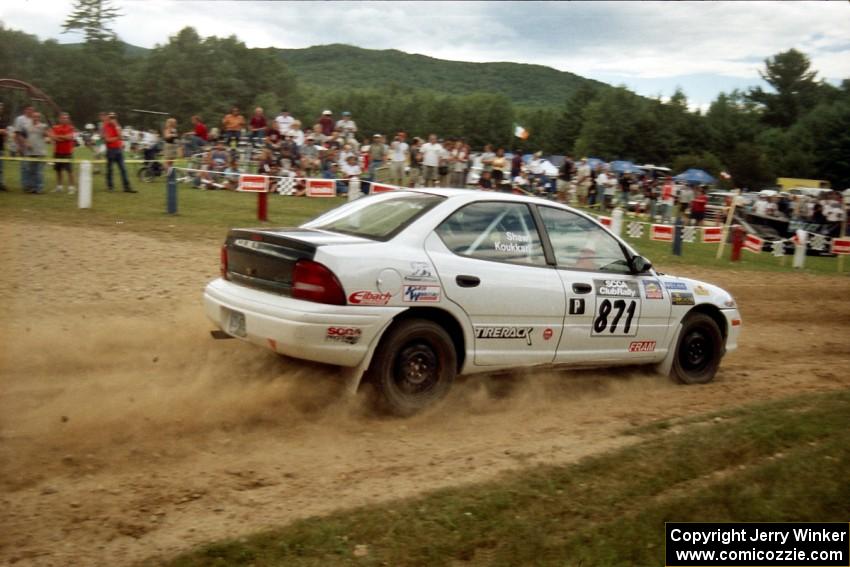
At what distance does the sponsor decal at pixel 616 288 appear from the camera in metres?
6.91

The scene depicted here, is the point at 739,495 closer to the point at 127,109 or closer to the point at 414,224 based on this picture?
the point at 414,224

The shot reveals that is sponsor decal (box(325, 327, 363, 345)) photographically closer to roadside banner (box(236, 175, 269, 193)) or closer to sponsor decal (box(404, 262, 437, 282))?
sponsor decal (box(404, 262, 437, 282))

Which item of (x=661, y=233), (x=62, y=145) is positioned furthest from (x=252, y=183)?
(x=661, y=233)

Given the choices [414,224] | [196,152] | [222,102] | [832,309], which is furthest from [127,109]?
[414,224]

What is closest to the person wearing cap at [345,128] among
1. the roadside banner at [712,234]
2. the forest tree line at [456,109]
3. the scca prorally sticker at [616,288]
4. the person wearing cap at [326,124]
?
the person wearing cap at [326,124]

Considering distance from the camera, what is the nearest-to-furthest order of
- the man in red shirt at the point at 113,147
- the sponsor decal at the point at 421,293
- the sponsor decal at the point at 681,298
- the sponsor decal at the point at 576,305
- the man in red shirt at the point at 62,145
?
the sponsor decal at the point at 421,293 → the sponsor decal at the point at 576,305 → the sponsor decal at the point at 681,298 → the man in red shirt at the point at 62,145 → the man in red shirt at the point at 113,147

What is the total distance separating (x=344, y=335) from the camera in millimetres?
5539

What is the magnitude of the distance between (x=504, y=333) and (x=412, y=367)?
0.82 metres

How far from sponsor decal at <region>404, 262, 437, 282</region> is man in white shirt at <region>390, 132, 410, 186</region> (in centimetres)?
1679

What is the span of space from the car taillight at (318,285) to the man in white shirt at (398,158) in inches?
674

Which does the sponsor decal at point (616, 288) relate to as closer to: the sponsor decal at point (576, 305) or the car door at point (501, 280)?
the sponsor decal at point (576, 305)

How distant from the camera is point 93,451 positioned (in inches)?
194

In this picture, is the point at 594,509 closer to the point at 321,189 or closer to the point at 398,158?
the point at 321,189

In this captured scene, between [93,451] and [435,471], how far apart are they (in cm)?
203
